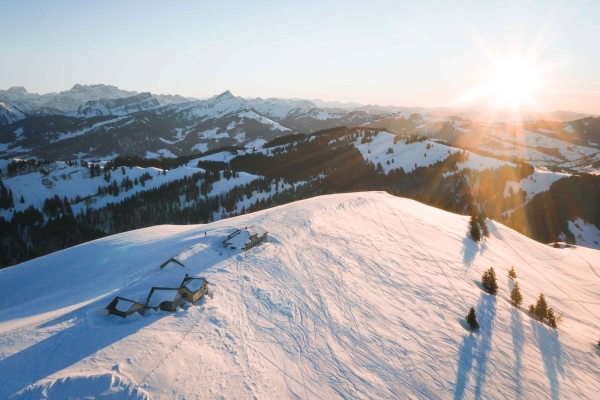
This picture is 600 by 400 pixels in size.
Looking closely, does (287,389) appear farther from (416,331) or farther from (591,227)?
(591,227)

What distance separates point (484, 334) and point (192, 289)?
89.0 feet

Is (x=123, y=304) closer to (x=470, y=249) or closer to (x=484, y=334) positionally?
(x=484, y=334)

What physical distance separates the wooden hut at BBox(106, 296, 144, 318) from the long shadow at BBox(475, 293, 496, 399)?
25899 millimetres

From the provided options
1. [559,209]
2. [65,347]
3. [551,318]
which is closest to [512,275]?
[551,318]

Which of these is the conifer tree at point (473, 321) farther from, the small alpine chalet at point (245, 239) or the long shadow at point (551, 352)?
the small alpine chalet at point (245, 239)

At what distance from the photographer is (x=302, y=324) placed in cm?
2412

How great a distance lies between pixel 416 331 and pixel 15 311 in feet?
135

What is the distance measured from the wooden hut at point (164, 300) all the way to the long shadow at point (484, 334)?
23471 mm

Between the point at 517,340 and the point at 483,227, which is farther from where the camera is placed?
the point at 483,227

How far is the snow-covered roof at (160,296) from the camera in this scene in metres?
23.1

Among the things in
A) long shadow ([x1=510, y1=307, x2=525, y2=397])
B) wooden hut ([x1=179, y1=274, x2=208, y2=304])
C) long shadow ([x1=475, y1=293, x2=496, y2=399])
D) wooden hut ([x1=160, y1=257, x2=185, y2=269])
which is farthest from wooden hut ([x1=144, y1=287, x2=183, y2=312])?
long shadow ([x1=510, y1=307, x2=525, y2=397])

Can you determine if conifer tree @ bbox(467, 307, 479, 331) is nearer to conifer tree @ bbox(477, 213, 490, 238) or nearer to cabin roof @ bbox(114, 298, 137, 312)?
cabin roof @ bbox(114, 298, 137, 312)

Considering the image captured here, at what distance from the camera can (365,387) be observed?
1888cm

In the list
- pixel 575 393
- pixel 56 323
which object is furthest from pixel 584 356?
pixel 56 323
